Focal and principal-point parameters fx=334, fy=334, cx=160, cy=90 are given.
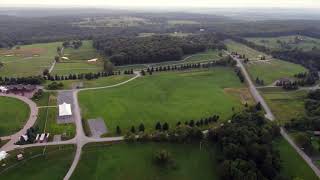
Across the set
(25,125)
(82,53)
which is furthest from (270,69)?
(25,125)

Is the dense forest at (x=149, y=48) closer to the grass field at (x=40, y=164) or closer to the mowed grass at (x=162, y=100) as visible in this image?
the mowed grass at (x=162, y=100)

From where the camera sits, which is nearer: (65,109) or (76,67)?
(65,109)

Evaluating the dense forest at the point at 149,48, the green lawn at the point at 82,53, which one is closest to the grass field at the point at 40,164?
the dense forest at the point at 149,48

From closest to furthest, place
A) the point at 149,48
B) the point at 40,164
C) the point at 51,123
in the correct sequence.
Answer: the point at 40,164, the point at 51,123, the point at 149,48

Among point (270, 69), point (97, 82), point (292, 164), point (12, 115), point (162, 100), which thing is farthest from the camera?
point (270, 69)

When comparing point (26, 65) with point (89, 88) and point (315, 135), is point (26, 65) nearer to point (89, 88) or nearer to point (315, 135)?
point (89, 88)

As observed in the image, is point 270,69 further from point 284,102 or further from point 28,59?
point 28,59
